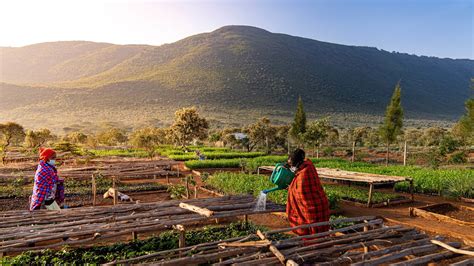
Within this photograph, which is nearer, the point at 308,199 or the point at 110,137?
the point at 308,199

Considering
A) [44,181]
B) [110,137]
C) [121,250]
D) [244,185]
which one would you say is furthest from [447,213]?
[110,137]

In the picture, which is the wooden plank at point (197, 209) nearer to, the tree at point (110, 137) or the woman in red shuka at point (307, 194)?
the woman in red shuka at point (307, 194)

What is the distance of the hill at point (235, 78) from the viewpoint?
77250 millimetres

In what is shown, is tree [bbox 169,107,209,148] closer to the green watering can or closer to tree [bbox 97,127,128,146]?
tree [bbox 97,127,128,146]

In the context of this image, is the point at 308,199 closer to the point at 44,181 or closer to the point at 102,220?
the point at 102,220

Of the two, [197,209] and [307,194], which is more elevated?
[307,194]

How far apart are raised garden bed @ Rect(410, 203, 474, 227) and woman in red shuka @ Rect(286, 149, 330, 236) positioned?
6.50 m

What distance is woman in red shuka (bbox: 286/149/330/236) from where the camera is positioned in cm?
613

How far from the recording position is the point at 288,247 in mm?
5215

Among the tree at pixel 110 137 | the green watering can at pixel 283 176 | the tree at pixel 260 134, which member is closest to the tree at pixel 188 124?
the tree at pixel 260 134

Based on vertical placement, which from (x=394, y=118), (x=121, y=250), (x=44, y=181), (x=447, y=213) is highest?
(x=394, y=118)

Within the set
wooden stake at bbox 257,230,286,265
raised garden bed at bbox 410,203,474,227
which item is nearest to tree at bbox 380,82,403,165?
raised garden bed at bbox 410,203,474,227

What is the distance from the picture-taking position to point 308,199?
618cm

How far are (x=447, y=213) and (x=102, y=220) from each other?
10933mm
